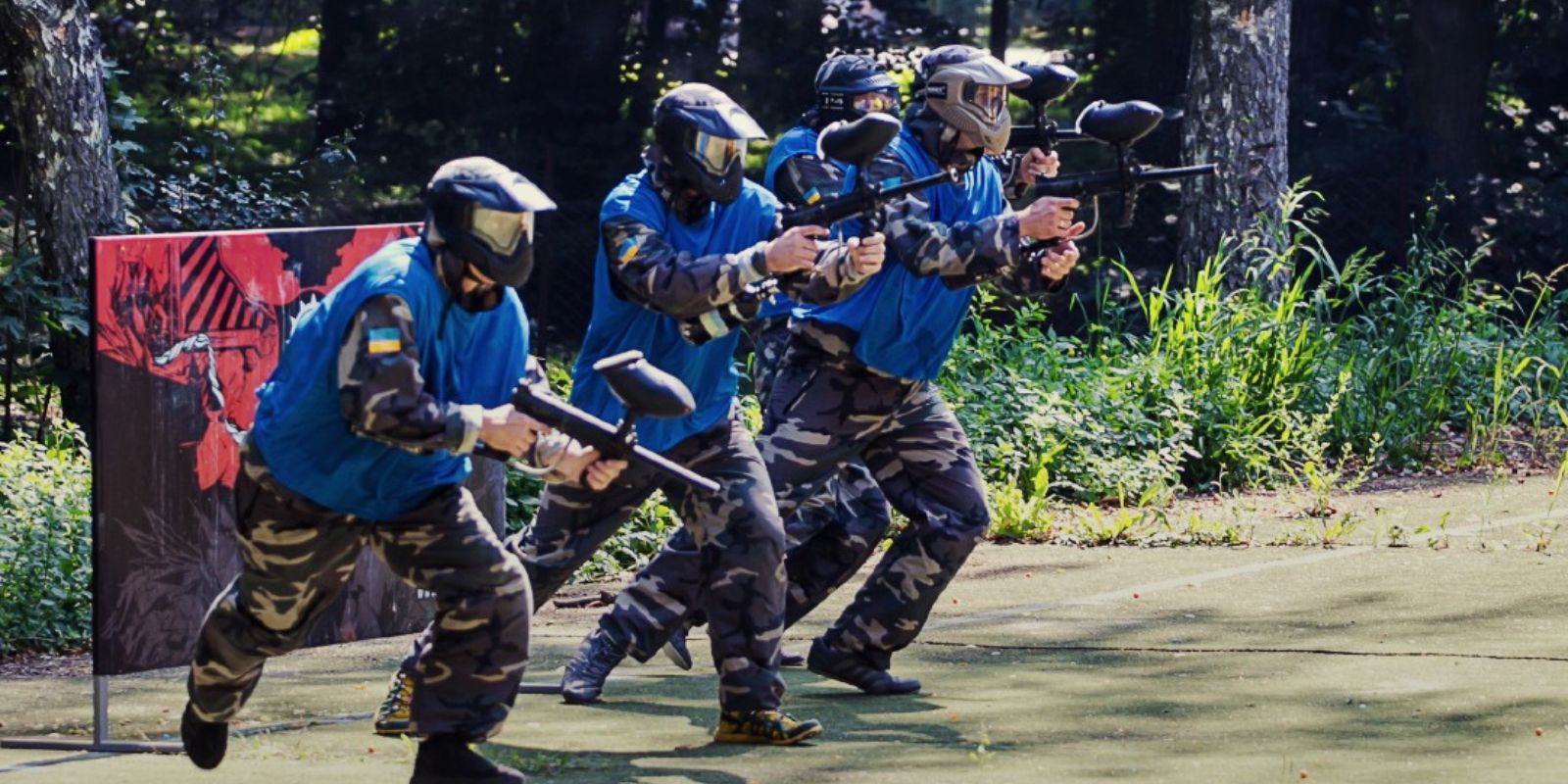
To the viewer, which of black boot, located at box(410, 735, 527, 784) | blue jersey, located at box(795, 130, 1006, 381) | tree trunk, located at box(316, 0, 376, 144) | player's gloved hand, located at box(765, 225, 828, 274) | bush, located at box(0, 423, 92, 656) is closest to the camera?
black boot, located at box(410, 735, 527, 784)

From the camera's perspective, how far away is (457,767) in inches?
213

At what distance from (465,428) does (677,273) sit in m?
1.23

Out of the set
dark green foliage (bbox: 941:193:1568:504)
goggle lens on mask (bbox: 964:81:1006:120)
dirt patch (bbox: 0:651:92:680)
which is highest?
goggle lens on mask (bbox: 964:81:1006:120)

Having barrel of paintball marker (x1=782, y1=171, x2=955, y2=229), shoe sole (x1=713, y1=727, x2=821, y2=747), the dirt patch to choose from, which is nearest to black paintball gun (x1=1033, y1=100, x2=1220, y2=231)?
barrel of paintball marker (x1=782, y1=171, x2=955, y2=229)


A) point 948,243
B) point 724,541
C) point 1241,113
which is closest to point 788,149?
point 948,243

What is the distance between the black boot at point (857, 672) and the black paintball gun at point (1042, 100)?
1688 millimetres

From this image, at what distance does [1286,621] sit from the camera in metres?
8.12

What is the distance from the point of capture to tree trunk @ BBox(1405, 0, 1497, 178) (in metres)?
18.2

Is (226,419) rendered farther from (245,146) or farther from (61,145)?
(245,146)

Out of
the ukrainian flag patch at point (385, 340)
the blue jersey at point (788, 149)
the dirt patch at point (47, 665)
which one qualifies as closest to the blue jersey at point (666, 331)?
the blue jersey at point (788, 149)

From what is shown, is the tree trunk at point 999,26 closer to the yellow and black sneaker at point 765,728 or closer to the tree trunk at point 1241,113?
the tree trunk at point 1241,113

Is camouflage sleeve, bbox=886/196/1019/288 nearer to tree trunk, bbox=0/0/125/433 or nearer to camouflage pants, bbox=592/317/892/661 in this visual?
camouflage pants, bbox=592/317/892/661

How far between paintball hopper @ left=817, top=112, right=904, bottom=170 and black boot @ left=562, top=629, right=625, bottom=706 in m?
1.63

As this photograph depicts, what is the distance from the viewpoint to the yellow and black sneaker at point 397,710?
6.39 metres
